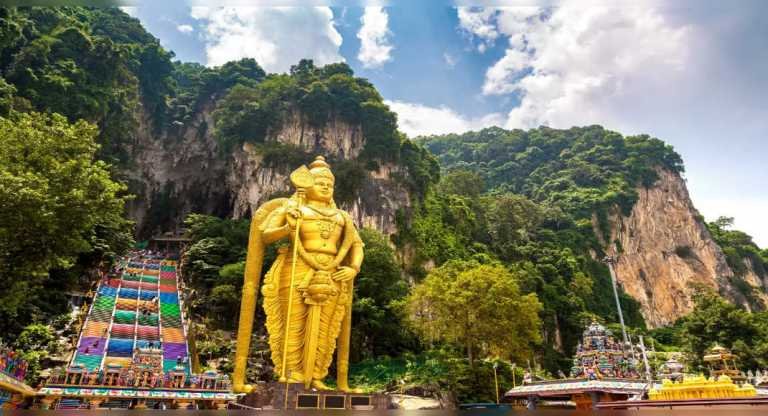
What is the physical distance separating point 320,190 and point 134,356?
6421 millimetres

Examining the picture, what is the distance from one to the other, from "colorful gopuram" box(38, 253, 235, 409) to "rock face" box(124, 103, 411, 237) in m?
7.00

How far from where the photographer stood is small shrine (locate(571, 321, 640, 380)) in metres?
13.0

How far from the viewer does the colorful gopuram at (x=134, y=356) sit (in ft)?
28.4

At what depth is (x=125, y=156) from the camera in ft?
87.9

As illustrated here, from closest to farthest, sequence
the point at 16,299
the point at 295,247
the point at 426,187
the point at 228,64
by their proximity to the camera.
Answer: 1. the point at 295,247
2. the point at 16,299
3. the point at 426,187
4. the point at 228,64

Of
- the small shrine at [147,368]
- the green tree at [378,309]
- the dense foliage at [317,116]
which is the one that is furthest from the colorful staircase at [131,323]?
the dense foliage at [317,116]

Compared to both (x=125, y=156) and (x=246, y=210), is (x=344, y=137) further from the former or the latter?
(x=125, y=156)

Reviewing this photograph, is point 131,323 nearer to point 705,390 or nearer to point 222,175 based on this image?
point 705,390

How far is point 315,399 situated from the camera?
6750 millimetres

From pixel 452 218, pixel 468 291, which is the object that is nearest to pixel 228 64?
pixel 452 218

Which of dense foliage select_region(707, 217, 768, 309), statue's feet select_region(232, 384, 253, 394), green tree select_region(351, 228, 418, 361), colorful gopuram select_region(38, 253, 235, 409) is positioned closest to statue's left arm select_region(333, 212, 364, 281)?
statue's feet select_region(232, 384, 253, 394)

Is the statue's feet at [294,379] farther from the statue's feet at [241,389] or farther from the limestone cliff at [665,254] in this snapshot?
the limestone cliff at [665,254]

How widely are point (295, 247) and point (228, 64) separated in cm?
2983

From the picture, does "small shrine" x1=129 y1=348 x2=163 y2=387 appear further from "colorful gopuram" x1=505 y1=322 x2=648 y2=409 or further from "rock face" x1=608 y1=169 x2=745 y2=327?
"rock face" x1=608 y1=169 x2=745 y2=327
